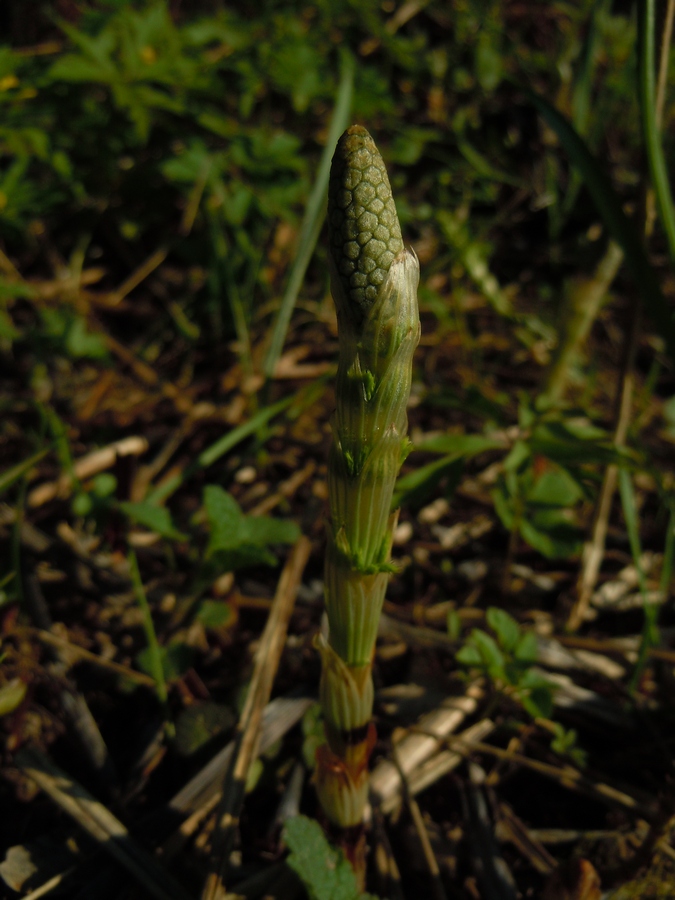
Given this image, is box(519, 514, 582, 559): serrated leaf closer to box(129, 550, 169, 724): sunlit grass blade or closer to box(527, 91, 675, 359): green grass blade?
box(527, 91, 675, 359): green grass blade

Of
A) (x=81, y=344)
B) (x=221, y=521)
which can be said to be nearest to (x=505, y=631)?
(x=221, y=521)

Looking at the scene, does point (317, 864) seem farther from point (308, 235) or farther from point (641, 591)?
point (308, 235)

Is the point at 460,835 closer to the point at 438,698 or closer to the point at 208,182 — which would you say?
the point at 438,698

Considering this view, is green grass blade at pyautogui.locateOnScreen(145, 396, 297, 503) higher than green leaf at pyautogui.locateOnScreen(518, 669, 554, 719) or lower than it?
higher

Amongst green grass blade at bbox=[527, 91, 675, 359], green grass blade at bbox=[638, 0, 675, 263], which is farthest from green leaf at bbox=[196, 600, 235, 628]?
green grass blade at bbox=[638, 0, 675, 263]

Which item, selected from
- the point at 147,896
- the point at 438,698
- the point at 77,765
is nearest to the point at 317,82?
the point at 438,698

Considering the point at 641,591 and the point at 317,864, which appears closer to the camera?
the point at 317,864
